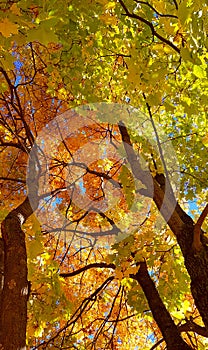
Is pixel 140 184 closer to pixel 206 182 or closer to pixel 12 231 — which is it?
pixel 206 182

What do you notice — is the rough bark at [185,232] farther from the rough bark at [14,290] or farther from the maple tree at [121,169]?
the rough bark at [14,290]

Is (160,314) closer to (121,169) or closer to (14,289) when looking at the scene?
(121,169)

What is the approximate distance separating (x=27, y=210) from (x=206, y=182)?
2517 mm

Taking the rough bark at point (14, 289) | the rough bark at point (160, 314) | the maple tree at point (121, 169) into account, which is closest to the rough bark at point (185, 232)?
the maple tree at point (121, 169)

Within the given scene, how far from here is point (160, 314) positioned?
17.1 feet

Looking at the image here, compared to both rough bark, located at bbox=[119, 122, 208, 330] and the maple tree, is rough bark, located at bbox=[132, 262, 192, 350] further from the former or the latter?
Answer: rough bark, located at bbox=[119, 122, 208, 330]

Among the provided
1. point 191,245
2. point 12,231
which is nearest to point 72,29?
point 12,231

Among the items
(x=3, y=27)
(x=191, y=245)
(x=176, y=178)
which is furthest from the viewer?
(x=176, y=178)

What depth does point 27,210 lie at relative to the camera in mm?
4371

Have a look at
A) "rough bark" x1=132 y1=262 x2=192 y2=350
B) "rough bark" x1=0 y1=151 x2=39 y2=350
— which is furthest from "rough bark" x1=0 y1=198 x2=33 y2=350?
"rough bark" x1=132 y1=262 x2=192 y2=350

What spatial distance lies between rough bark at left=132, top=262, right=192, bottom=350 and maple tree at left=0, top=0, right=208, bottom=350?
1 centimetres

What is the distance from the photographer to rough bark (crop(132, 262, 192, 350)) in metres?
4.87

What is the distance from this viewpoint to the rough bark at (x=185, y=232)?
4465 millimetres

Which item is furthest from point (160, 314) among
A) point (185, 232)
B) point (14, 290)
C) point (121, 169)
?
point (14, 290)
